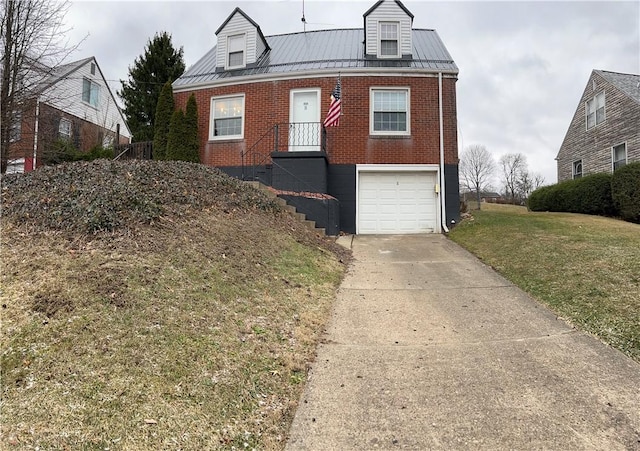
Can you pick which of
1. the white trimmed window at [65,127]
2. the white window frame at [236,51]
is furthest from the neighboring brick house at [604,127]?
the white trimmed window at [65,127]

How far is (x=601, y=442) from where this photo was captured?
2.25m

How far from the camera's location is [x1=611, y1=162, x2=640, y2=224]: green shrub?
11383 mm

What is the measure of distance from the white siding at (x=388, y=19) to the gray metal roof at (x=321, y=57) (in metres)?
0.45

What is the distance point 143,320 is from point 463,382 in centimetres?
265

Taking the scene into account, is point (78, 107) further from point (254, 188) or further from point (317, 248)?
point (317, 248)

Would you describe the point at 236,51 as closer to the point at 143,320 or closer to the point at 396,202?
the point at 396,202

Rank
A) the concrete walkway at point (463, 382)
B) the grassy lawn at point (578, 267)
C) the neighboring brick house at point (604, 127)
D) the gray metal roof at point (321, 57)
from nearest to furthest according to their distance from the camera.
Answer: the concrete walkway at point (463, 382)
the grassy lawn at point (578, 267)
the gray metal roof at point (321, 57)
the neighboring brick house at point (604, 127)

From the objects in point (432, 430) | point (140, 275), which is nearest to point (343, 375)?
point (432, 430)

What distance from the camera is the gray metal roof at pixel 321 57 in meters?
12.5

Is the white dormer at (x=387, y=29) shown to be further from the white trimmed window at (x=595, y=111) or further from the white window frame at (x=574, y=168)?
the white window frame at (x=574, y=168)

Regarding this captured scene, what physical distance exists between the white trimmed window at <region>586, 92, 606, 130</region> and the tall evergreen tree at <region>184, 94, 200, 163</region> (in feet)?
61.5

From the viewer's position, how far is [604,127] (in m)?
17.8

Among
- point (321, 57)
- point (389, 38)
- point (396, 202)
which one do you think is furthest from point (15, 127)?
point (389, 38)

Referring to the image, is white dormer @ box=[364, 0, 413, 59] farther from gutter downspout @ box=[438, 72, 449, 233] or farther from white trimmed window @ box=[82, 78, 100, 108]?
white trimmed window @ box=[82, 78, 100, 108]
